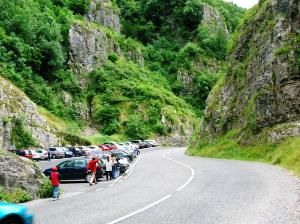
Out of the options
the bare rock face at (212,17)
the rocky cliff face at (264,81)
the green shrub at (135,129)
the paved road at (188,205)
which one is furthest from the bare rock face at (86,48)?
the paved road at (188,205)

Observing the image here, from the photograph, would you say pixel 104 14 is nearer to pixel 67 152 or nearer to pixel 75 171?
pixel 67 152

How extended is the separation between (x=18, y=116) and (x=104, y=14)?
52.1m

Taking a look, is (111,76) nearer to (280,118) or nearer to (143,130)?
(143,130)

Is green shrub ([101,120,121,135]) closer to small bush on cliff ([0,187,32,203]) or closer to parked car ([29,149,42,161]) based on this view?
parked car ([29,149,42,161])

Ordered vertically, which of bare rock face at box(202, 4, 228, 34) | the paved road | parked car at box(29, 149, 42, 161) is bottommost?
the paved road

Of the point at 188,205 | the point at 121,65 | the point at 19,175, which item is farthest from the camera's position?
the point at 121,65

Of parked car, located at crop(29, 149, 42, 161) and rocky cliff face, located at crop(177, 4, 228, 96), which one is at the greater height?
rocky cliff face, located at crop(177, 4, 228, 96)

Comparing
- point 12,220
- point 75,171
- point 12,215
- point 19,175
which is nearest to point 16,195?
point 19,175

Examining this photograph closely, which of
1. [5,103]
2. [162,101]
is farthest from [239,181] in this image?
[162,101]

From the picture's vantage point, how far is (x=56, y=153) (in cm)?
5797

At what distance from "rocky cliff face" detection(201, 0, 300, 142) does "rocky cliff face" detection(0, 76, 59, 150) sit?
1975 cm

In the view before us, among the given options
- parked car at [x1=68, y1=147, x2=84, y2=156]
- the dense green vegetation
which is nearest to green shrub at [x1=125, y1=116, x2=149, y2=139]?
the dense green vegetation

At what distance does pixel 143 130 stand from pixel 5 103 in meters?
32.5

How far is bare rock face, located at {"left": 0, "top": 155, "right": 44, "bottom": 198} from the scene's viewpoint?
2094 centimetres
